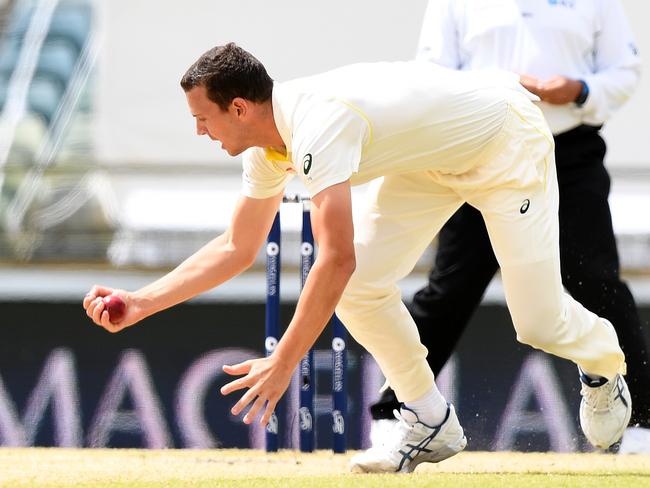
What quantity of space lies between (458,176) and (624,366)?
2.87 ft

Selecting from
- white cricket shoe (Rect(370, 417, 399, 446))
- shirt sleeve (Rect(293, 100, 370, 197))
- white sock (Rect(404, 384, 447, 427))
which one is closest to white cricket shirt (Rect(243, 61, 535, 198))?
shirt sleeve (Rect(293, 100, 370, 197))

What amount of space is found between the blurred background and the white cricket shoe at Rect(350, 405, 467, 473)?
1156mm

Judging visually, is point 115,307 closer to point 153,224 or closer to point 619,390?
point 619,390

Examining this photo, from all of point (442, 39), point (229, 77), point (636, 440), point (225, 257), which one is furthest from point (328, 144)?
point (636, 440)

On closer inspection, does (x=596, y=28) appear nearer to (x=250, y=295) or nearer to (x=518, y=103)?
(x=518, y=103)

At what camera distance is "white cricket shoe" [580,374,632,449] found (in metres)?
4.60

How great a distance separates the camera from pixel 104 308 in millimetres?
4039

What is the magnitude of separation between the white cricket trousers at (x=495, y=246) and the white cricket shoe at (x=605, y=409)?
18 cm

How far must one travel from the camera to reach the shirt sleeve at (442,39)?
196 inches

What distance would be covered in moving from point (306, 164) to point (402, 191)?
717mm

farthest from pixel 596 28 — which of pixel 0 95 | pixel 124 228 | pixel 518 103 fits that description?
pixel 0 95

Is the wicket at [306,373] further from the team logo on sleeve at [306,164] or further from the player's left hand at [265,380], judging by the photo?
the player's left hand at [265,380]

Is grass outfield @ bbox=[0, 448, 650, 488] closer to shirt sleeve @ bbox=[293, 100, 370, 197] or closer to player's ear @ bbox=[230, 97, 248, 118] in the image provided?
shirt sleeve @ bbox=[293, 100, 370, 197]

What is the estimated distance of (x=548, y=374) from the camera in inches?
236
